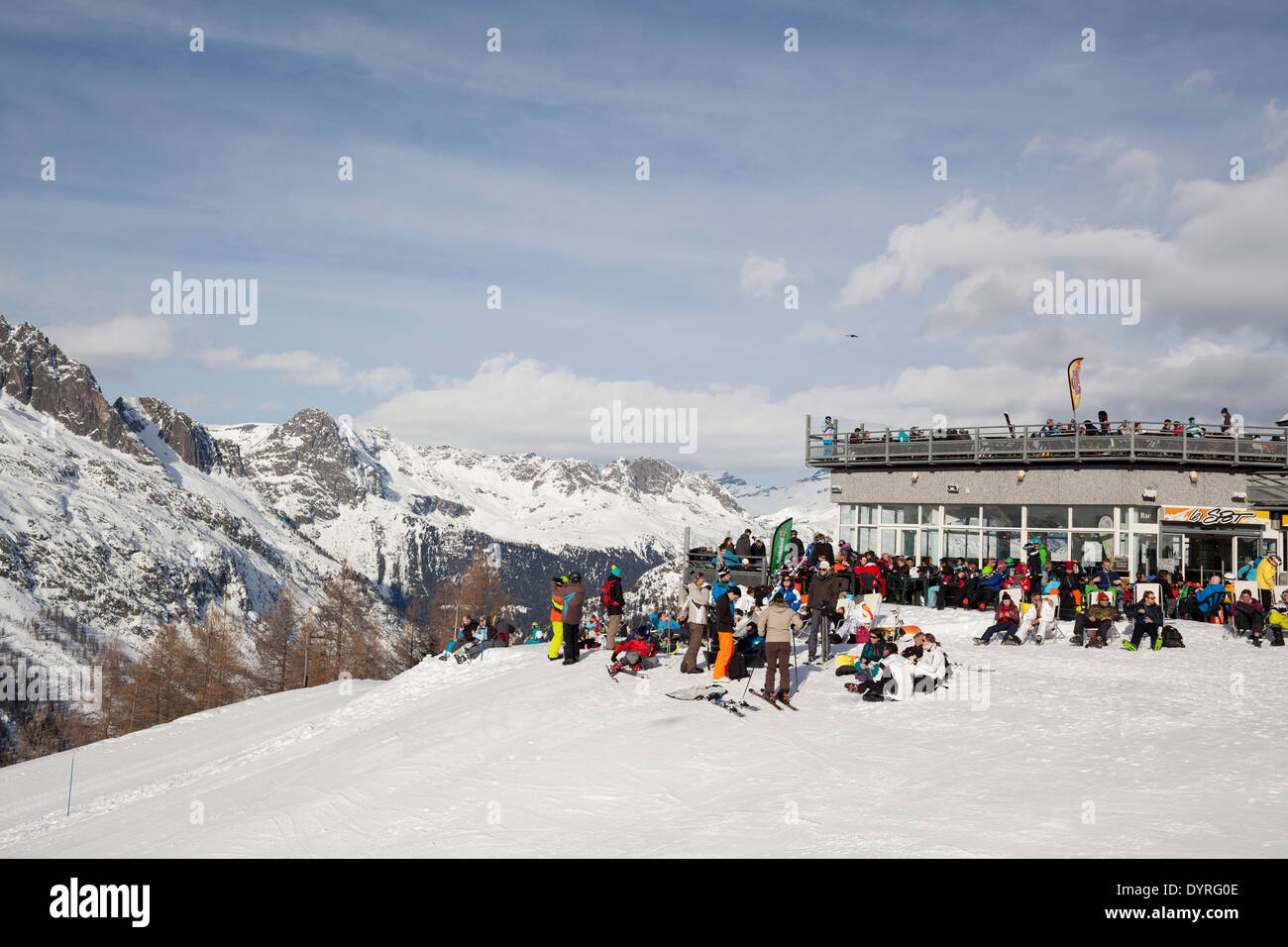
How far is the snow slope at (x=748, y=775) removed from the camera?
400 inches

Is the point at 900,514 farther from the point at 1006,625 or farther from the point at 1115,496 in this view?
the point at 1006,625

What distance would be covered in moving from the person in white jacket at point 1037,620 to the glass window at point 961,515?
32.5 ft

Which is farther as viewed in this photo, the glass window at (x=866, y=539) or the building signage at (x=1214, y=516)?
the glass window at (x=866, y=539)

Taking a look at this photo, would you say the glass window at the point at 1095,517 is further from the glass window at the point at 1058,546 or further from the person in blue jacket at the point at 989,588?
the person in blue jacket at the point at 989,588

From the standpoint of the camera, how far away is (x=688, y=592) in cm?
1933

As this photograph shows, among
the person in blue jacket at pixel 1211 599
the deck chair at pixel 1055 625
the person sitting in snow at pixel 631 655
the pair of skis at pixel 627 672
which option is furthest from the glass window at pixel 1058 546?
the pair of skis at pixel 627 672

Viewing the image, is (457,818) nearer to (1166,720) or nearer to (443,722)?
(443,722)

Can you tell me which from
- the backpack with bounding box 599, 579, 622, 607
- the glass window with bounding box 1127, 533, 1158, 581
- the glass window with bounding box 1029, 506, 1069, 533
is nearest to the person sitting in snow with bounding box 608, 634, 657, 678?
the backpack with bounding box 599, 579, 622, 607

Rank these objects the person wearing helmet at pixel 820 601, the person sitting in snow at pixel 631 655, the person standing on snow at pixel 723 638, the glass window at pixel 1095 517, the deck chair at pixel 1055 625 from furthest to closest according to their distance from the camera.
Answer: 1. the glass window at pixel 1095 517
2. the deck chair at pixel 1055 625
3. the person sitting in snow at pixel 631 655
4. the person wearing helmet at pixel 820 601
5. the person standing on snow at pixel 723 638

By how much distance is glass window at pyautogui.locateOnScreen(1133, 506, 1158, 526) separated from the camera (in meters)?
29.4

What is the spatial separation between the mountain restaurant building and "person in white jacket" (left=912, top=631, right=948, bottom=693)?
14448mm
